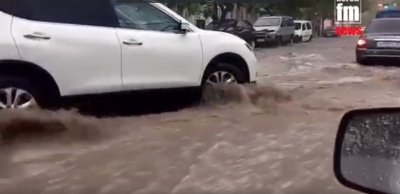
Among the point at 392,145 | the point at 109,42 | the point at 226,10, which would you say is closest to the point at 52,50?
the point at 109,42

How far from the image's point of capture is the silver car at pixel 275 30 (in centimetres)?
2933

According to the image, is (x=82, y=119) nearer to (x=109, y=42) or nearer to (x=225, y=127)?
(x=109, y=42)

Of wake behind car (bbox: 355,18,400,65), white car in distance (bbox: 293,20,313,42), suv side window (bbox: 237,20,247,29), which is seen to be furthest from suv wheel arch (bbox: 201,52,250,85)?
white car in distance (bbox: 293,20,313,42)

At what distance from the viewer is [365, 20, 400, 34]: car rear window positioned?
16.1 meters

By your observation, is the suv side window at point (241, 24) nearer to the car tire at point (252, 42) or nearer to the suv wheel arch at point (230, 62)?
the car tire at point (252, 42)

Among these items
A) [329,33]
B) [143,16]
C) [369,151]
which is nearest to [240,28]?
[143,16]

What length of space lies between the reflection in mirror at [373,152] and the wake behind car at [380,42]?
13.5m

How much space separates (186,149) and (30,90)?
4.54 feet

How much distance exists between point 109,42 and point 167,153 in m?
1.14

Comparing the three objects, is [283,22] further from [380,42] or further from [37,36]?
[37,36]

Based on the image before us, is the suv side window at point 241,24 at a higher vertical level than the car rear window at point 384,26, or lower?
lower

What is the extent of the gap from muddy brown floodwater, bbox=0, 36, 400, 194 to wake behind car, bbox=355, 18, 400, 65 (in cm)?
703

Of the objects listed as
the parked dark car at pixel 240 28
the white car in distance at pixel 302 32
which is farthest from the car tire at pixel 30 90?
the white car in distance at pixel 302 32

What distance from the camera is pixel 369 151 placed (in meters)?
2.41
